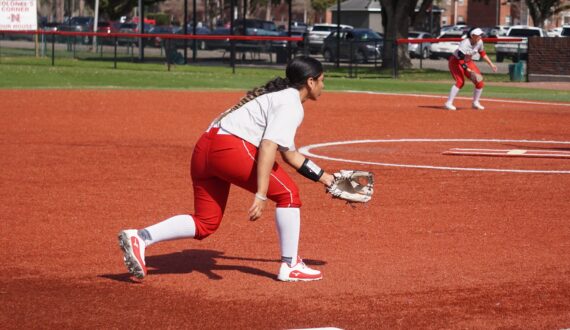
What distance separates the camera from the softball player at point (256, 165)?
8.16 meters

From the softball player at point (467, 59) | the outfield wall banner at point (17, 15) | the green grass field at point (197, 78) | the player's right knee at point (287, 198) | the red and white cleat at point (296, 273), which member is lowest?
the green grass field at point (197, 78)

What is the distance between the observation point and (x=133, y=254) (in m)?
8.35

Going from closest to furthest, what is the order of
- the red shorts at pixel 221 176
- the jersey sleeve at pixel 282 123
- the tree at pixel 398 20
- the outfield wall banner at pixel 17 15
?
the jersey sleeve at pixel 282 123 → the red shorts at pixel 221 176 → the tree at pixel 398 20 → the outfield wall banner at pixel 17 15

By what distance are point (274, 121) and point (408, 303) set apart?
1554mm

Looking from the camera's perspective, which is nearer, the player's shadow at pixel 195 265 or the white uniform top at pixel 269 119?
the white uniform top at pixel 269 119

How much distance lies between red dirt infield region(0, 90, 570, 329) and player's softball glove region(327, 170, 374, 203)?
0.63 metres

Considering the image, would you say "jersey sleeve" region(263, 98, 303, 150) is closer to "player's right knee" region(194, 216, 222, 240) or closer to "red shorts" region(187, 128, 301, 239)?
"red shorts" region(187, 128, 301, 239)

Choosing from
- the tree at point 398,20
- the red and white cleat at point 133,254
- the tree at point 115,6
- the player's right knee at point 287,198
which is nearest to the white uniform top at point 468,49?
the player's right knee at point 287,198

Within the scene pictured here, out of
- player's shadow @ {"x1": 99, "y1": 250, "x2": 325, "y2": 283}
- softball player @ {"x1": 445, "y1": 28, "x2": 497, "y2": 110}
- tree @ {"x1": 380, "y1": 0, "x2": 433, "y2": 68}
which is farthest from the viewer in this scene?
Answer: tree @ {"x1": 380, "y1": 0, "x2": 433, "y2": 68}

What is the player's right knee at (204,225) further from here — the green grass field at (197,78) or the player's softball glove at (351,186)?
the green grass field at (197,78)

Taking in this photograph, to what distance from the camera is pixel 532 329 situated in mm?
7238

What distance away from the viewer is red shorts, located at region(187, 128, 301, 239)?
27.3 feet

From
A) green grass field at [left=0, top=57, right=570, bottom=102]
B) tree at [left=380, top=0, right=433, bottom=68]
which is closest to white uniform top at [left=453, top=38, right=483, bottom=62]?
green grass field at [left=0, top=57, right=570, bottom=102]

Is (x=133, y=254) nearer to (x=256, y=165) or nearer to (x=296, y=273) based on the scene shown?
(x=256, y=165)
